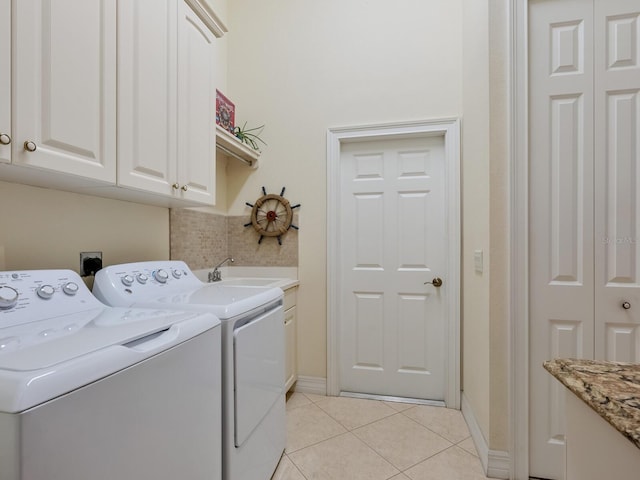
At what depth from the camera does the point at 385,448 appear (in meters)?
1.86

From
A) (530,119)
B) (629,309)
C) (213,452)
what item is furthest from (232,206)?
(629,309)

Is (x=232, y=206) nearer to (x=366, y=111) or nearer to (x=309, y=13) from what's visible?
(x=366, y=111)

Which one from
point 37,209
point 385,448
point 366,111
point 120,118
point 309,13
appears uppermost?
point 309,13

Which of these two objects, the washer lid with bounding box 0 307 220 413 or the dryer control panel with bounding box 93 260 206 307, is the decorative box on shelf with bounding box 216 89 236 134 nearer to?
the dryer control panel with bounding box 93 260 206 307

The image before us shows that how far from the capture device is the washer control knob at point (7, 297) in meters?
0.92

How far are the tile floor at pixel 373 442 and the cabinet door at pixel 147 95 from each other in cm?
160

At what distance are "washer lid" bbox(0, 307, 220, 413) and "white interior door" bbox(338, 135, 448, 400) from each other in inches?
63.6

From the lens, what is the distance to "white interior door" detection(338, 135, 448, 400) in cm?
243

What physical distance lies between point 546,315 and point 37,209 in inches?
90.8

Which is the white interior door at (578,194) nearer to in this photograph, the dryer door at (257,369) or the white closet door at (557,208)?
the white closet door at (557,208)

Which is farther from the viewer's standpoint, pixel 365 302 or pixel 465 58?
pixel 365 302

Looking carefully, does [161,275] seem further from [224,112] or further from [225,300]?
[224,112]

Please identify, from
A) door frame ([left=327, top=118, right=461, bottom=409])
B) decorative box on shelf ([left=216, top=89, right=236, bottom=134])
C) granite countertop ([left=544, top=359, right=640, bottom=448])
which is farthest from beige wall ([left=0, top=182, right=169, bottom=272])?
granite countertop ([left=544, top=359, right=640, bottom=448])

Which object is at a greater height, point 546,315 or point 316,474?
point 546,315
